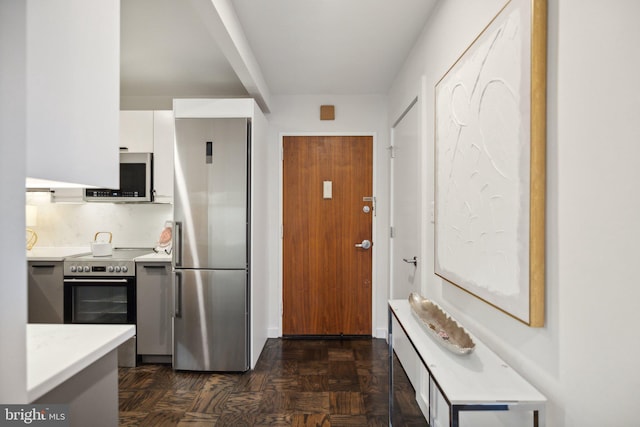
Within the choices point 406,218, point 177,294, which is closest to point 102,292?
point 177,294

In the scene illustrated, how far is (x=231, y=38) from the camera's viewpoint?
202 centimetres

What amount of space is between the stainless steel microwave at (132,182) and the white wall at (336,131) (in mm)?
1191

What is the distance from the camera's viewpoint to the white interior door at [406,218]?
2441 millimetres

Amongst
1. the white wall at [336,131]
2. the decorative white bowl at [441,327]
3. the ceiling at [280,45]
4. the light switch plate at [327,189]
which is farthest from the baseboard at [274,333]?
the ceiling at [280,45]

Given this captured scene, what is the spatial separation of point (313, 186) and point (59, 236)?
2767 millimetres

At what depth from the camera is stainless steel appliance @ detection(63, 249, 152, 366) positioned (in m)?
2.88

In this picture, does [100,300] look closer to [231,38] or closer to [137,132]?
[137,132]

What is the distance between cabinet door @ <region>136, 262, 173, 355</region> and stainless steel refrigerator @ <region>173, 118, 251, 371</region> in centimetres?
23

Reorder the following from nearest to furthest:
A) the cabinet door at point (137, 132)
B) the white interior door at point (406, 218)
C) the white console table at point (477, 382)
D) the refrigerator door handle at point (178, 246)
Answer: the white console table at point (477, 382)
the white interior door at point (406, 218)
the refrigerator door handle at point (178, 246)
the cabinet door at point (137, 132)

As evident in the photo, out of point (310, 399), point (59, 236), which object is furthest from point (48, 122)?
point (59, 236)

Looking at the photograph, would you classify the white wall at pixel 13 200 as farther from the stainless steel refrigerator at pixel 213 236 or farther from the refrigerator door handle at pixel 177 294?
the refrigerator door handle at pixel 177 294

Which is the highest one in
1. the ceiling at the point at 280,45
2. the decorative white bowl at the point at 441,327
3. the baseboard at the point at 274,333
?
the ceiling at the point at 280,45

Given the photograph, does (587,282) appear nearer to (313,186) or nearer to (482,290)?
(482,290)

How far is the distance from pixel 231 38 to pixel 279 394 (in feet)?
8.12
